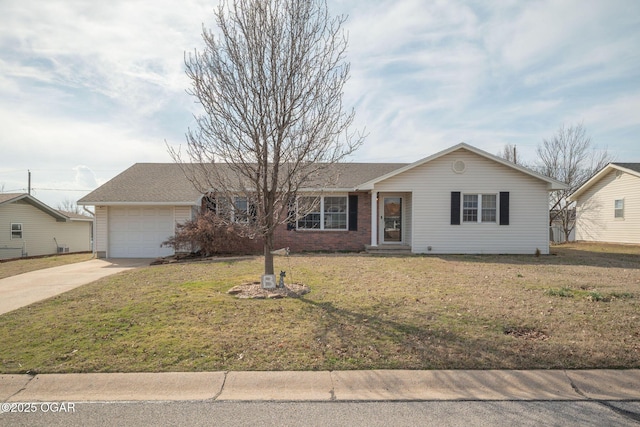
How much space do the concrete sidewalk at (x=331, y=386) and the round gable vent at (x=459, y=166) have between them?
12456mm

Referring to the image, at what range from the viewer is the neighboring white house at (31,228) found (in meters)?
23.7

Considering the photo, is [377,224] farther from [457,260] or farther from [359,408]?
[359,408]

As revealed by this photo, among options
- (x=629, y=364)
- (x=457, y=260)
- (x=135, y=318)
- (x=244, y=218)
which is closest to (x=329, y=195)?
(x=457, y=260)

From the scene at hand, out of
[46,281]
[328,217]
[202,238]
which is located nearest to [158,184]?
[202,238]

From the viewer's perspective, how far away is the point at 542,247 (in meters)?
16.4

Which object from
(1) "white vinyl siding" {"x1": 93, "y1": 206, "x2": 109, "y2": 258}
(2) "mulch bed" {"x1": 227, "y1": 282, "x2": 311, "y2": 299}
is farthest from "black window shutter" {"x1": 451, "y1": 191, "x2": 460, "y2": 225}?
(1) "white vinyl siding" {"x1": 93, "y1": 206, "x2": 109, "y2": 258}

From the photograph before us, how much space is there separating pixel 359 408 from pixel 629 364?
3.40 metres

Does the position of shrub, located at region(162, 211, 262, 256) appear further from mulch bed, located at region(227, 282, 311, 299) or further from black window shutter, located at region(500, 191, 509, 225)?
black window shutter, located at region(500, 191, 509, 225)

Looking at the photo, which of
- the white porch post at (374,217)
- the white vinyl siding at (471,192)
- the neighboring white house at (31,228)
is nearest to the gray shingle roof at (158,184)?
the white porch post at (374,217)

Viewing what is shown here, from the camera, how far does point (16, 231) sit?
24219mm

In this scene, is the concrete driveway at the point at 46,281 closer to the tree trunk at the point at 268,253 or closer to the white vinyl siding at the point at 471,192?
the tree trunk at the point at 268,253

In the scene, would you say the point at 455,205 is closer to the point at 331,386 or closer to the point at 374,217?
the point at 374,217

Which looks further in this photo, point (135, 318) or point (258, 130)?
point (258, 130)

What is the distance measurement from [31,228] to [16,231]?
93cm
